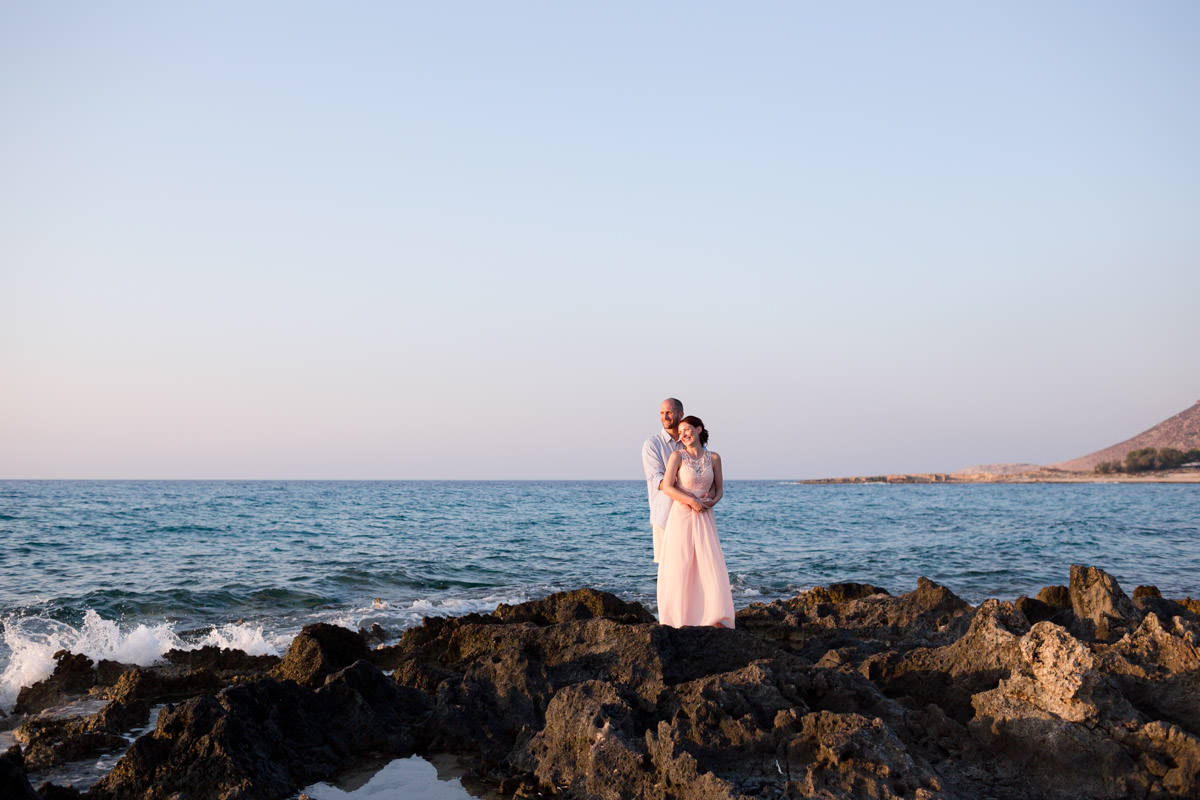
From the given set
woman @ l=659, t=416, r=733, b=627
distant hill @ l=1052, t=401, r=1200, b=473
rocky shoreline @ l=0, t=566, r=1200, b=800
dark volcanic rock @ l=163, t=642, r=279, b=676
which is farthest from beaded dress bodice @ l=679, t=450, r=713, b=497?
distant hill @ l=1052, t=401, r=1200, b=473

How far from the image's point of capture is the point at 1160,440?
112 metres

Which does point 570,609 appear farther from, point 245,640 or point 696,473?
point 245,640

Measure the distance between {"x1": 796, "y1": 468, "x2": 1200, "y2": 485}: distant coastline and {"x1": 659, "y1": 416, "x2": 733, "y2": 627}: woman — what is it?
104 m

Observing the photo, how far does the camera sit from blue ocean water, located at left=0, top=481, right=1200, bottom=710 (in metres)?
11.4

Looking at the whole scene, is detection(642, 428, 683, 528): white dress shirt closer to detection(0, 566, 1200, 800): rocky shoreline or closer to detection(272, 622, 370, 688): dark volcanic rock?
detection(0, 566, 1200, 800): rocky shoreline

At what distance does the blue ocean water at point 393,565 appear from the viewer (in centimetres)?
1143

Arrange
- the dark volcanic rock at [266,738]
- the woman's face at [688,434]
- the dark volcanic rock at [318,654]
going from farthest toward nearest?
the woman's face at [688,434] < the dark volcanic rock at [318,654] < the dark volcanic rock at [266,738]

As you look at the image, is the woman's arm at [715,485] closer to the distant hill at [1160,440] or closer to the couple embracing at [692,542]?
the couple embracing at [692,542]

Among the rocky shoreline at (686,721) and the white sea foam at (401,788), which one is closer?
the rocky shoreline at (686,721)

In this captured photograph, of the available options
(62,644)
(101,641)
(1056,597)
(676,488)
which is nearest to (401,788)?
(676,488)

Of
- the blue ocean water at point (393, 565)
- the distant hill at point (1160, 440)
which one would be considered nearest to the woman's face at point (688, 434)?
the blue ocean water at point (393, 565)

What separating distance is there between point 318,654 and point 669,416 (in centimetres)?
420

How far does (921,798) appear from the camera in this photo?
3973 mm

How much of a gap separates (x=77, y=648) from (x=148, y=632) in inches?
31.1
